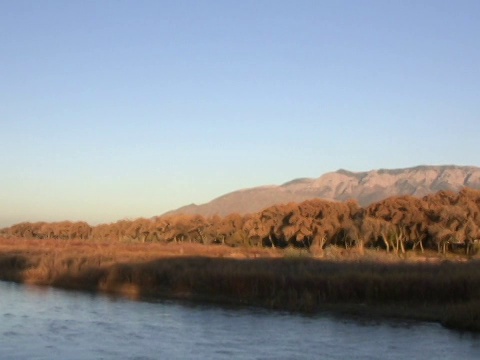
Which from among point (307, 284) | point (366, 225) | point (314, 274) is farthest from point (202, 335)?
point (366, 225)

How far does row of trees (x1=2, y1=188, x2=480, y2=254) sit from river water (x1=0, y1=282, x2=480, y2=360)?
1224 inches

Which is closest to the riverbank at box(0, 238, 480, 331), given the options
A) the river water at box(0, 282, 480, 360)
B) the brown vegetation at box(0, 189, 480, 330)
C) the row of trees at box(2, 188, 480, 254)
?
the brown vegetation at box(0, 189, 480, 330)

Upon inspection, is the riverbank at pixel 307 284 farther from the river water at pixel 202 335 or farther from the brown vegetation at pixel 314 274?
the river water at pixel 202 335

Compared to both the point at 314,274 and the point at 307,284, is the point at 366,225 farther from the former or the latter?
the point at 307,284

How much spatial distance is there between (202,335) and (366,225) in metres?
37.5

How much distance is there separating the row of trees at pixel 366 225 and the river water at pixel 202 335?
31.1 m

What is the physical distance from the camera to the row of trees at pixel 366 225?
2092 inches

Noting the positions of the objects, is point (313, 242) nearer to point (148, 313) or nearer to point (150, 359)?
point (148, 313)

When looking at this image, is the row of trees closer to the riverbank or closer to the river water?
the riverbank

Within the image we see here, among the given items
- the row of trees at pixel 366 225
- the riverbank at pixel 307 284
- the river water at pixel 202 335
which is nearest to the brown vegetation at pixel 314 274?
the riverbank at pixel 307 284

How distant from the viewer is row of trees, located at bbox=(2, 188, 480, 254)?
174 ft

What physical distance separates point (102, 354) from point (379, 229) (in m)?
41.1

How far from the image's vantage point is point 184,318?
2267cm

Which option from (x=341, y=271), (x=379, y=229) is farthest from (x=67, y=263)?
(x=379, y=229)
